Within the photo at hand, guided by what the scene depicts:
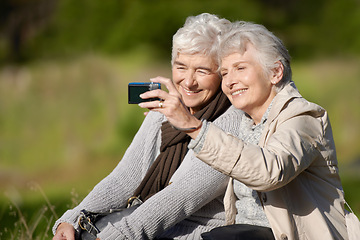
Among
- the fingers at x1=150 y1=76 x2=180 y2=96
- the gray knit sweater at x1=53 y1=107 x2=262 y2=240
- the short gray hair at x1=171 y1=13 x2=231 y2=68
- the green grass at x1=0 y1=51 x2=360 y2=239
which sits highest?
the short gray hair at x1=171 y1=13 x2=231 y2=68

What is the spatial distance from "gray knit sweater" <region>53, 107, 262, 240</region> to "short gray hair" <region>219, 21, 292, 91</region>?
40cm

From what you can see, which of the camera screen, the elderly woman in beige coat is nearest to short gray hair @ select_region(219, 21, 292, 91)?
the elderly woman in beige coat

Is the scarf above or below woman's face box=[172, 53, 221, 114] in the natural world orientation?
below

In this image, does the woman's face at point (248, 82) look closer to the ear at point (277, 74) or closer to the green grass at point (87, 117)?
the ear at point (277, 74)

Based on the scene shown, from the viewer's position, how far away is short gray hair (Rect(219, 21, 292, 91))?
2.15 m

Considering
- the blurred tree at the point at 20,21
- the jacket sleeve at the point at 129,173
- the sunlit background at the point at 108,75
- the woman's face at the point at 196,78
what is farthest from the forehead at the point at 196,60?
the blurred tree at the point at 20,21

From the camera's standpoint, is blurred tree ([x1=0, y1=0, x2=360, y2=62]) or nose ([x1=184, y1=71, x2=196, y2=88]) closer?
nose ([x1=184, y1=71, x2=196, y2=88])

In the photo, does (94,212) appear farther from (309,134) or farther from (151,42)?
(151,42)

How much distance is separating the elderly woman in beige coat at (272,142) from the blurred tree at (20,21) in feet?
35.8

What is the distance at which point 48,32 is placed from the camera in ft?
40.7

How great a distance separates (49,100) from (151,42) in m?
2.36

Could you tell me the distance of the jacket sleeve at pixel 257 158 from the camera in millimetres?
1747

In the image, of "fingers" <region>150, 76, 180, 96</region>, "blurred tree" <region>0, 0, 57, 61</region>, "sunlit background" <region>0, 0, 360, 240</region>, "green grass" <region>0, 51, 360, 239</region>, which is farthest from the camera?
"blurred tree" <region>0, 0, 57, 61</region>

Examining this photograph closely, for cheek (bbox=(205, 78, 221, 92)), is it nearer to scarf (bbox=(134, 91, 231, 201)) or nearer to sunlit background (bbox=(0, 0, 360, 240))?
scarf (bbox=(134, 91, 231, 201))
